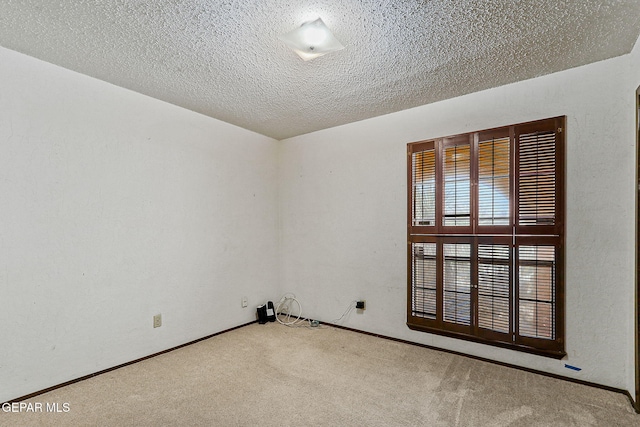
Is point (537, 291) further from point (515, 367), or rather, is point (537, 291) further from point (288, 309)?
point (288, 309)

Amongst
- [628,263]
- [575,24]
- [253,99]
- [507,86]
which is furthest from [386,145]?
[628,263]

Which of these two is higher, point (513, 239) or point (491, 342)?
point (513, 239)

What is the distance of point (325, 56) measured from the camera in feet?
7.07

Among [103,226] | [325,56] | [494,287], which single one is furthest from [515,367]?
[103,226]

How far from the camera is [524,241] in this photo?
2.51 m

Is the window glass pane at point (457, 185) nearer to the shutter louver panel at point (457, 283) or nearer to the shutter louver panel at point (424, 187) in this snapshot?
the shutter louver panel at point (424, 187)

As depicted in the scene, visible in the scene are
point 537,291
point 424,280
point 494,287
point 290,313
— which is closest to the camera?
point 537,291

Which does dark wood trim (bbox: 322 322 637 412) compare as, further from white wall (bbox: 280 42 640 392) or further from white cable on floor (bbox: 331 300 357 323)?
white cable on floor (bbox: 331 300 357 323)

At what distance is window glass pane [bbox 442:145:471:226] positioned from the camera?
280cm

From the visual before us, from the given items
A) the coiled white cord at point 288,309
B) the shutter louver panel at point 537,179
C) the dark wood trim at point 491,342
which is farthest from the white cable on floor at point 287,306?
the shutter louver panel at point 537,179

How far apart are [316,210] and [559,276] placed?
2.50 metres

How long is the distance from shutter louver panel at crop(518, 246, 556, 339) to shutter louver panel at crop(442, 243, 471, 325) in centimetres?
40

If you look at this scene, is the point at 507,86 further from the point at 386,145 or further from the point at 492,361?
the point at 492,361

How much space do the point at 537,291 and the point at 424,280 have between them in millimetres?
916
